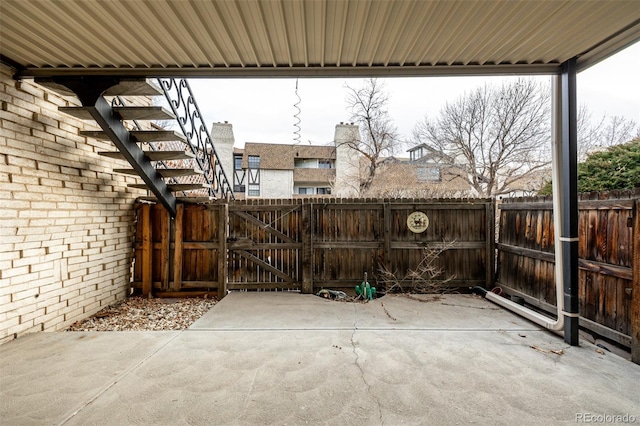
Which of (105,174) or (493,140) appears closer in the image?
(105,174)

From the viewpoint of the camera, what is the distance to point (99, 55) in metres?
2.90

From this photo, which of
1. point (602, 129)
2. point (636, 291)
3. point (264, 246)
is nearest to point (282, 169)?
point (264, 246)

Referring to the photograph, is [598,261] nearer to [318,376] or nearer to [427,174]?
[318,376]

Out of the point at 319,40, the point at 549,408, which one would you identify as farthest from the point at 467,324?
the point at 319,40

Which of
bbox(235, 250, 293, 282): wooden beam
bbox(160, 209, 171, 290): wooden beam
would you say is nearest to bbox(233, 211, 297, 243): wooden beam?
bbox(235, 250, 293, 282): wooden beam

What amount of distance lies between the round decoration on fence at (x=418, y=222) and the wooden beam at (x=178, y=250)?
4229 mm

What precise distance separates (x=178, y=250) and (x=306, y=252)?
7.77 ft

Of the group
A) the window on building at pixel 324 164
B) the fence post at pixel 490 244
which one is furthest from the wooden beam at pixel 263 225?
the window on building at pixel 324 164

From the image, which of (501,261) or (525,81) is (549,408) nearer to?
(501,261)

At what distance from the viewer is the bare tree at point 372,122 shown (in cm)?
1282

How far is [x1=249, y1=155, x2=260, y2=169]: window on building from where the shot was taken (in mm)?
20953

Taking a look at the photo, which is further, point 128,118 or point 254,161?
point 254,161

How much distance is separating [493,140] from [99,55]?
11.9 metres

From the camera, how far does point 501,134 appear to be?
1052 centimetres
